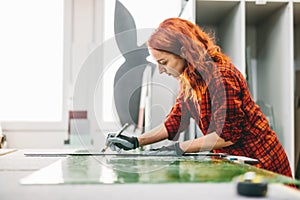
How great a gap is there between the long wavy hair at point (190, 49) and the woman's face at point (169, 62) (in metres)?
0.02

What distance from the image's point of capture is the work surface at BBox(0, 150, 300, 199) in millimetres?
771

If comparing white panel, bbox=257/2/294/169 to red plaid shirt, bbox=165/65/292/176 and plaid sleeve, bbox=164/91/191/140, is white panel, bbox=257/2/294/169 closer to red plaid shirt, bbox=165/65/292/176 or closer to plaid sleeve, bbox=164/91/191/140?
red plaid shirt, bbox=165/65/292/176

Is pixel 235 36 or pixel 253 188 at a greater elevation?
pixel 235 36

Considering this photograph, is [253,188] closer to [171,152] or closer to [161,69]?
[171,152]

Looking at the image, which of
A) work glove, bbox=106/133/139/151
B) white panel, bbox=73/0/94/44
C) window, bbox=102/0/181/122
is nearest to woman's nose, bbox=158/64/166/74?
work glove, bbox=106/133/139/151

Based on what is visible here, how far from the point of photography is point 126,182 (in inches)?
34.2

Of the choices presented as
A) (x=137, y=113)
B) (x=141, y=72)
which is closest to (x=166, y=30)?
(x=141, y=72)

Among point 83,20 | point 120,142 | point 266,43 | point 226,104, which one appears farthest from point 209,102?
point 83,20

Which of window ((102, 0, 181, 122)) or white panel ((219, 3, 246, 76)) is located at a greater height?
window ((102, 0, 181, 122))

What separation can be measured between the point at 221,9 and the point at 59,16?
4.37 feet

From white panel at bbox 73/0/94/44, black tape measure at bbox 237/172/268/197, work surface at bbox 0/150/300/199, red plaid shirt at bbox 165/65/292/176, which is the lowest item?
work surface at bbox 0/150/300/199

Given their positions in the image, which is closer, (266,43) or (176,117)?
(176,117)

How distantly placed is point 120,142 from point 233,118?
1.51ft

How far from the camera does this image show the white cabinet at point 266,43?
7.20ft
